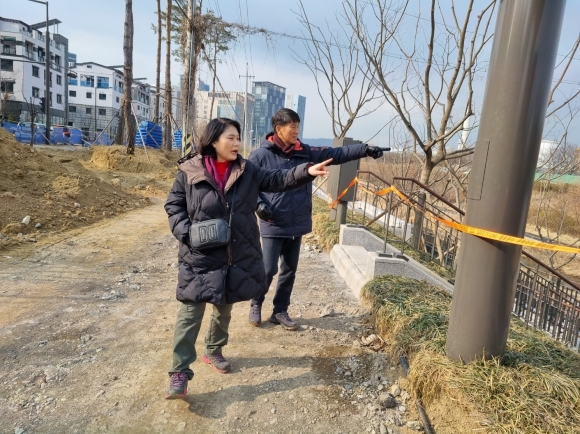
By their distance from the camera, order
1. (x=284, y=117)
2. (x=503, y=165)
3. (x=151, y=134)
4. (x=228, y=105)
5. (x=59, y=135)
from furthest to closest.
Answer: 1. (x=59, y=135)
2. (x=228, y=105)
3. (x=151, y=134)
4. (x=284, y=117)
5. (x=503, y=165)

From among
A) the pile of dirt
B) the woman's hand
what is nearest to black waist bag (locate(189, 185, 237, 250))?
the woman's hand

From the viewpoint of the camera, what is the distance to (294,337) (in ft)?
10.8

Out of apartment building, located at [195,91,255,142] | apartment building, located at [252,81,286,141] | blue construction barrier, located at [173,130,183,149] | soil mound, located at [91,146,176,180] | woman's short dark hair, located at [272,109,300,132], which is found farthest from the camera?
apartment building, located at [252,81,286,141]

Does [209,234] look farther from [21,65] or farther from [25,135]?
[21,65]

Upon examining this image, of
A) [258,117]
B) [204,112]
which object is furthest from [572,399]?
[204,112]

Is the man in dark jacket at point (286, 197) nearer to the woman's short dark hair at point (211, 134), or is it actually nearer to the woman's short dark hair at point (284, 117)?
the woman's short dark hair at point (284, 117)

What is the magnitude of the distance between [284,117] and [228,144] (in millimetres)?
821

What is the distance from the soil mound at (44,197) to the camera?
6.18 metres

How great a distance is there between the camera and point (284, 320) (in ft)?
11.2

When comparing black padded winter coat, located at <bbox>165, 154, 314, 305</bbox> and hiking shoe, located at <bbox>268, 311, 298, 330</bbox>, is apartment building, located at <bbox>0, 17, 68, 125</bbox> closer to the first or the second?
hiking shoe, located at <bbox>268, 311, 298, 330</bbox>

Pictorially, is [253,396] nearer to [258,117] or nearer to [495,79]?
[495,79]

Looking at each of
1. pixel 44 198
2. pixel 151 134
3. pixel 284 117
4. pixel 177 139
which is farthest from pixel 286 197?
pixel 177 139

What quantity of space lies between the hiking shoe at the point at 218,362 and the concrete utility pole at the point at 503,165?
4.62 ft

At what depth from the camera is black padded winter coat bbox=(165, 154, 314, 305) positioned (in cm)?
234
